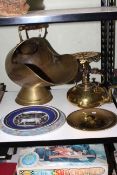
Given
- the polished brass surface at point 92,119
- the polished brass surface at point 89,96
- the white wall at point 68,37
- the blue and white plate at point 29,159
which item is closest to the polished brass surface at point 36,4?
the white wall at point 68,37

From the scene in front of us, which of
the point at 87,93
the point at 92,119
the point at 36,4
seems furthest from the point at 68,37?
the point at 92,119

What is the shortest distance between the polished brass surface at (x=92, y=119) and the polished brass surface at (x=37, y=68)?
179mm

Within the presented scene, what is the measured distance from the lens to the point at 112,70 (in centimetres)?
134

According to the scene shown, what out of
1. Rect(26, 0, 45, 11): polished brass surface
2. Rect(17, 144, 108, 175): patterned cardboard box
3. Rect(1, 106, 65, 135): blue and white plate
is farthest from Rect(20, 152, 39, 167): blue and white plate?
Rect(26, 0, 45, 11): polished brass surface

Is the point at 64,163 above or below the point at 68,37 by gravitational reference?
below

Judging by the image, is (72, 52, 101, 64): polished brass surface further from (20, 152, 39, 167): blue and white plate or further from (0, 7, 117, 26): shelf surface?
(20, 152, 39, 167): blue and white plate

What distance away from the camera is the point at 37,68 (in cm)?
125

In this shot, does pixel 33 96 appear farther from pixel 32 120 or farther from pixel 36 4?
pixel 36 4

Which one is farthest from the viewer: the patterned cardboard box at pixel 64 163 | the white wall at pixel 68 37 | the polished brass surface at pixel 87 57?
the white wall at pixel 68 37

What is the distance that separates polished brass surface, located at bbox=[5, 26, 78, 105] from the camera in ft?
3.74

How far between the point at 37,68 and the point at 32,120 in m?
0.27

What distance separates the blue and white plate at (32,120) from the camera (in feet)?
3.31

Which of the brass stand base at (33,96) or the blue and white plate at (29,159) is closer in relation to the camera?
the blue and white plate at (29,159)

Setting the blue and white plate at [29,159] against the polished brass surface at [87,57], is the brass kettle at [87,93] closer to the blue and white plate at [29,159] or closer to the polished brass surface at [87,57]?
the polished brass surface at [87,57]
